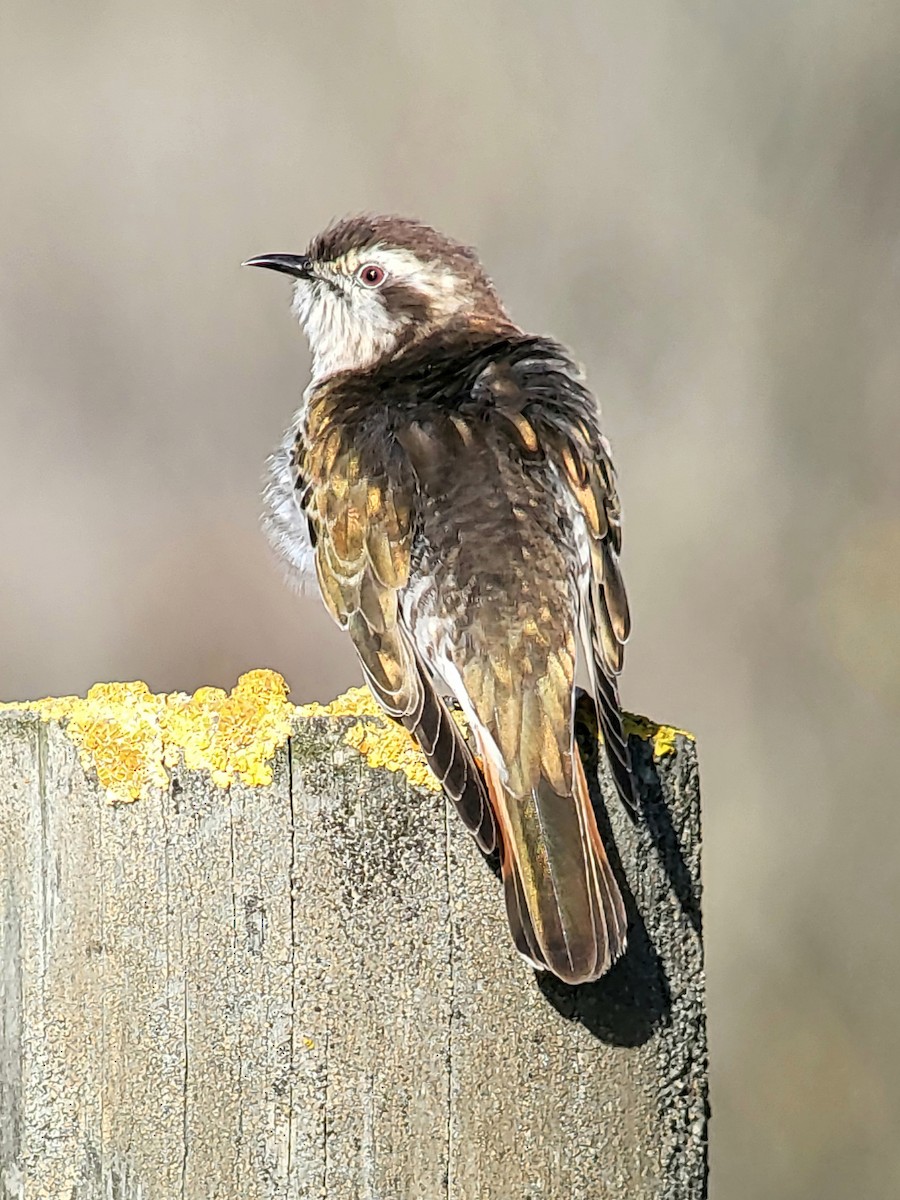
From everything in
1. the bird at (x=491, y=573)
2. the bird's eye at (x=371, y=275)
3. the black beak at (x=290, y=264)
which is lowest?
the bird at (x=491, y=573)

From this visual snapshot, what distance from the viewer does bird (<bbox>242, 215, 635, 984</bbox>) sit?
194 centimetres

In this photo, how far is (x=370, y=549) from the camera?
9.02ft

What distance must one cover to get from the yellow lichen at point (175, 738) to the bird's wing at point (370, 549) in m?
0.35

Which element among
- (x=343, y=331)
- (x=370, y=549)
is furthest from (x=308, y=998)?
(x=343, y=331)

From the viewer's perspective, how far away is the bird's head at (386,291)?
3900 millimetres

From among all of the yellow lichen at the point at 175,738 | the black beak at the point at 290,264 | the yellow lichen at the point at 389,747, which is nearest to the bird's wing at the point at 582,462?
the yellow lichen at the point at 389,747

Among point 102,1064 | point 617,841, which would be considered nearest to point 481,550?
point 617,841

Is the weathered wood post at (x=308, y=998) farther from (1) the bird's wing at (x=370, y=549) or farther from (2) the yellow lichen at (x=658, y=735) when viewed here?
(1) the bird's wing at (x=370, y=549)

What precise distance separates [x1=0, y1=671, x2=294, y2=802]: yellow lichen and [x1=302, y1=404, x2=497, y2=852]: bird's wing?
1.14 ft

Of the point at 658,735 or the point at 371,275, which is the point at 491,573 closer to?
the point at 658,735

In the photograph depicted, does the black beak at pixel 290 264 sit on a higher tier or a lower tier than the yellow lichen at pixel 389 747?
higher

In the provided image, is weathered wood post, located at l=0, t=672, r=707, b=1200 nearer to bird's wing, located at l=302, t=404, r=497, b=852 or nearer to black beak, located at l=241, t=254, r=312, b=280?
bird's wing, located at l=302, t=404, r=497, b=852

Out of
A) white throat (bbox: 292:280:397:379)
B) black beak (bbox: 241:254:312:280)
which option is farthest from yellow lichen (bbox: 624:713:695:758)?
black beak (bbox: 241:254:312:280)

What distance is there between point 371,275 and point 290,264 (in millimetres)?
294
